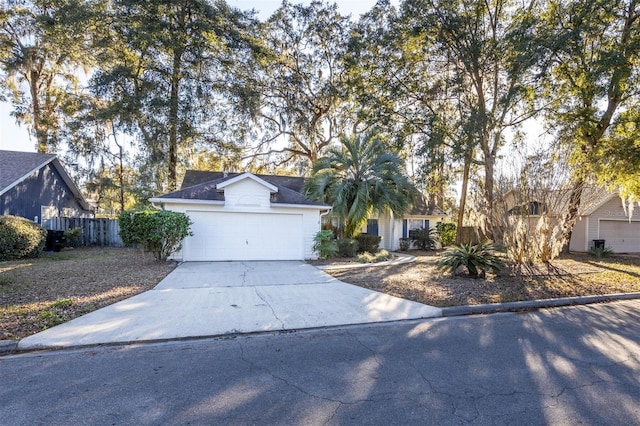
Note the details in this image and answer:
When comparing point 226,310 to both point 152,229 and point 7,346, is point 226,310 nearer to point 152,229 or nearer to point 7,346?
point 7,346

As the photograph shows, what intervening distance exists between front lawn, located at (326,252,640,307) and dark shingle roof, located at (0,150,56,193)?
14.9m

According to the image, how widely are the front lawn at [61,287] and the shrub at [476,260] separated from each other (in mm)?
7825

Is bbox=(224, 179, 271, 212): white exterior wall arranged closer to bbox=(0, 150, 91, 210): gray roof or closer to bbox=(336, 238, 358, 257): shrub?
bbox=(336, 238, 358, 257): shrub

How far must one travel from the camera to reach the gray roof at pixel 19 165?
→ 14.1 meters

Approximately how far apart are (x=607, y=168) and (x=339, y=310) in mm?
13308

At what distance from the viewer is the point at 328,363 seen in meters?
3.78

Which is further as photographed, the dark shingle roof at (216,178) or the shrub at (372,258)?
the dark shingle roof at (216,178)

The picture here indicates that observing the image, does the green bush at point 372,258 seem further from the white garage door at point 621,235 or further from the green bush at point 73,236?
the white garage door at point 621,235

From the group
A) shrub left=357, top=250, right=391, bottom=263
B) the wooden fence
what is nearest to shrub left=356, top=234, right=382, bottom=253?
shrub left=357, top=250, right=391, bottom=263

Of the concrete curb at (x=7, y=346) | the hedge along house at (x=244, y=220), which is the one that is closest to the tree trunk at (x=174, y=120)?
the hedge along house at (x=244, y=220)

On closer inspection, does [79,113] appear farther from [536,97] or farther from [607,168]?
[607,168]

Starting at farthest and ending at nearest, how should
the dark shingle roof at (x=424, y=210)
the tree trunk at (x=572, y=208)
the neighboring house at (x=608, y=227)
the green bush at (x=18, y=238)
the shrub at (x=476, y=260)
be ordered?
the dark shingle roof at (x=424, y=210) → the neighboring house at (x=608, y=227) → the green bush at (x=18, y=238) → the tree trunk at (x=572, y=208) → the shrub at (x=476, y=260)

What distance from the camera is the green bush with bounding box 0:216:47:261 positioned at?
1101cm

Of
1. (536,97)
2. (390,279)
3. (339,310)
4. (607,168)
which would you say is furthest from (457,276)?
(536,97)
